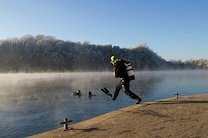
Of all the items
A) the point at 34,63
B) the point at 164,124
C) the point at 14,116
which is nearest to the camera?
the point at 164,124

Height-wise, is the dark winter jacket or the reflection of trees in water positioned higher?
the dark winter jacket

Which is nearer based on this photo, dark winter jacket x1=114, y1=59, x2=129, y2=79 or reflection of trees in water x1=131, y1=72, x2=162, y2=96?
dark winter jacket x1=114, y1=59, x2=129, y2=79

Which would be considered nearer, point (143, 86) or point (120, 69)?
point (120, 69)

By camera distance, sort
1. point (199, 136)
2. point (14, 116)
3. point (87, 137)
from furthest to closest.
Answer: point (14, 116)
point (87, 137)
point (199, 136)

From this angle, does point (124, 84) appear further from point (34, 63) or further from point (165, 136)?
point (34, 63)

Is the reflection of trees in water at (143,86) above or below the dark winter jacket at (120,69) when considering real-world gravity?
below

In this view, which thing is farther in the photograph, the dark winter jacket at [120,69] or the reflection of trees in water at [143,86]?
the reflection of trees in water at [143,86]

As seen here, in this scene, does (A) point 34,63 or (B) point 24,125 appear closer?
(B) point 24,125

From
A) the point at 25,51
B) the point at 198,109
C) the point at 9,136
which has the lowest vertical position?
the point at 9,136

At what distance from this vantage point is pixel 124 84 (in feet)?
68.8

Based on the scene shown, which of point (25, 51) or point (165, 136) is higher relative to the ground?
point (25, 51)

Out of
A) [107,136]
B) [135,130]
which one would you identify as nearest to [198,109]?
[135,130]

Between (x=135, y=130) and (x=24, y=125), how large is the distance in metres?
9.91

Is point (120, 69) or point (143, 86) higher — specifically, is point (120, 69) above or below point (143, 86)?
above
